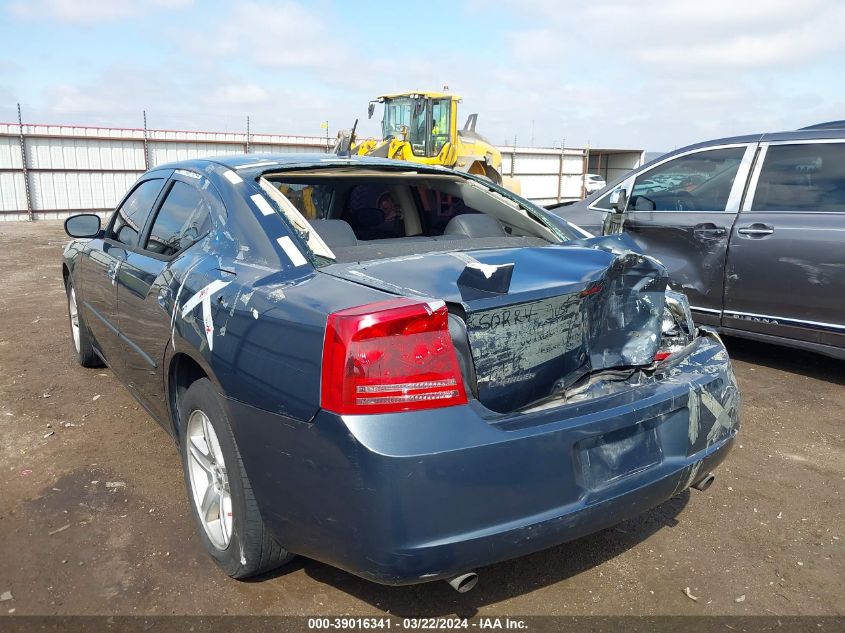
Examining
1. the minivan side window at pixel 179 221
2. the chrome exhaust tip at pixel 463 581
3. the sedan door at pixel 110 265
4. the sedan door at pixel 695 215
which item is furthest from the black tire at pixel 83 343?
the sedan door at pixel 695 215

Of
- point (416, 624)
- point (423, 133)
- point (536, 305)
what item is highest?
point (423, 133)

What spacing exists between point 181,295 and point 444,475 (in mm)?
1386

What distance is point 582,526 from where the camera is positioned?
1985mm

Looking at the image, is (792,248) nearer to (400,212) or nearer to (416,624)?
(400,212)

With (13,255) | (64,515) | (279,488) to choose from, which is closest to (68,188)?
(13,255)

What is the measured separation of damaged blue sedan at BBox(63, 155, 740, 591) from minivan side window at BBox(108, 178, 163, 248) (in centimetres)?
57

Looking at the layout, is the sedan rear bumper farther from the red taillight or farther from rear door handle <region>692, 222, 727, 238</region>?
rear door handle <region>692, 222, 727, 238</region>

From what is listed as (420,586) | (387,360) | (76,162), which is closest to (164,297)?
(387,360)

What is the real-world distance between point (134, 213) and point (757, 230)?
4.03 meters

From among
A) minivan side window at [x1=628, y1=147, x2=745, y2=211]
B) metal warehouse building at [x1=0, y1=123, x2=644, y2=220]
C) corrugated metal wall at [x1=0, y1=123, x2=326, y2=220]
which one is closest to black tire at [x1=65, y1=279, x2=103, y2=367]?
minivan side window at [x1=628, y1=147, x2=745, y2=211]

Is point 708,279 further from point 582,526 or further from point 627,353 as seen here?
point 582,526

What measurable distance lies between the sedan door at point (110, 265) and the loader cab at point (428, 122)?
12640mm

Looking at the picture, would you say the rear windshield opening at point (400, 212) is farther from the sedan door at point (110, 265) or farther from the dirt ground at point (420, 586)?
the dirt ground at point (420, 586)

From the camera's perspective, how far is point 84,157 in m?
19.6
